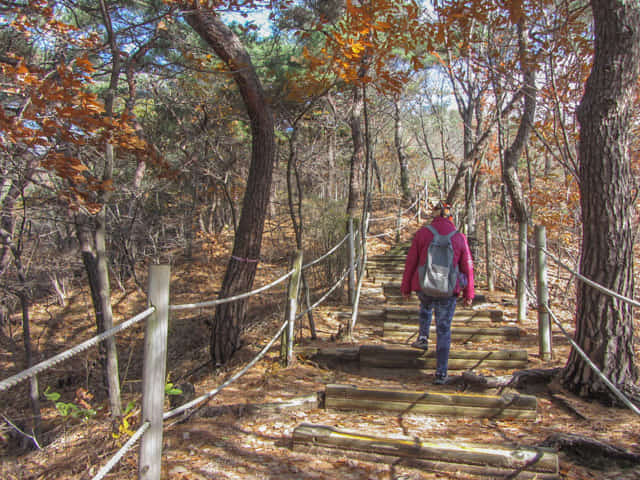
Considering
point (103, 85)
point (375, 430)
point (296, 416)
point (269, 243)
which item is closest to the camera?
point (375, 430)

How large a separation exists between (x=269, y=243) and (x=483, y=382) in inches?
453

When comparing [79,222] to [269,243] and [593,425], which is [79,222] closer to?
[593,425]

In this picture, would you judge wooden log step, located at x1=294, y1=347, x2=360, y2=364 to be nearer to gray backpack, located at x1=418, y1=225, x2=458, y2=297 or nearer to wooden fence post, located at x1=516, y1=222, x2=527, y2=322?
gray backpack, located at x1=418, y1=225, x2=458, y2=297

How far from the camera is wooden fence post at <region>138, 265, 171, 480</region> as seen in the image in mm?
2078

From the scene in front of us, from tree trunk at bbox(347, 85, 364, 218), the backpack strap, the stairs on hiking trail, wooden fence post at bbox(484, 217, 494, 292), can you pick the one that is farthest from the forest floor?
tree trunk at bbox(347, 85, 364, 218)

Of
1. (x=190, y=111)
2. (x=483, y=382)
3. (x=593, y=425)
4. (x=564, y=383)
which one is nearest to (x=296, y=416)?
(x=483, y=382)

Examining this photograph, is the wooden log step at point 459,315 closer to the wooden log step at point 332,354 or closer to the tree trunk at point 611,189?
the wooden log step at point 332,354

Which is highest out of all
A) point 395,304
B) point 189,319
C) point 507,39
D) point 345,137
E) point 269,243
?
point 345,137

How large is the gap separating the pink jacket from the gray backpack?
2.4 inches

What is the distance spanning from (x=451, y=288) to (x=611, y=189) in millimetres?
1578

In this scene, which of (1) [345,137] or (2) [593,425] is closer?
(2) [593,425]

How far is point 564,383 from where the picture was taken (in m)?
3.82

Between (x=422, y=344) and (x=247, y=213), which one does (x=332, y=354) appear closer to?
(x=422, y=344)

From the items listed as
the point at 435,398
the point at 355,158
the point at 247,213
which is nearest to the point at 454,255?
the point at 435,398
